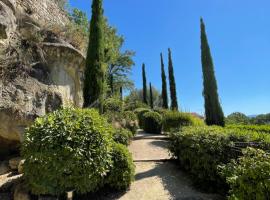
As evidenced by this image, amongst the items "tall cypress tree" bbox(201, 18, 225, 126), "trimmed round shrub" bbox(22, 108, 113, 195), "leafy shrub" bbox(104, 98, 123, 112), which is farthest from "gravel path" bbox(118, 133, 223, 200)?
"tall cypress tree" bbox(201, 18, 225, 126)

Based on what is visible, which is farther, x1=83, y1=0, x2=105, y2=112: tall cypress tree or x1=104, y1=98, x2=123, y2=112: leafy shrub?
x1=104, y1=98, x2=123, y2=112: leafy shrub

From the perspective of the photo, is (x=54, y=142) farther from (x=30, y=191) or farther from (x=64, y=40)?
(x=64, y=40)

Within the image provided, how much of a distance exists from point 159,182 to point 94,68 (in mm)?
5841

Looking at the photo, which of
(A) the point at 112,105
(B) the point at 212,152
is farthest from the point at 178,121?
(B) the point at 212,152

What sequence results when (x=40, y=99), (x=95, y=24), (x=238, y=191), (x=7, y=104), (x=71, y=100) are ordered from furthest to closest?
(x=95, y=24), (x=71, y=100), (x=40, y=99), (x=7, y=104), (x=238, y=191)

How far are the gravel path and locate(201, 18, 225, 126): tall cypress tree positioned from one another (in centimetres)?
629

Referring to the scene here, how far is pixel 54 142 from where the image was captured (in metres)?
4.29

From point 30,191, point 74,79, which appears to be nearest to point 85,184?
point 30,191

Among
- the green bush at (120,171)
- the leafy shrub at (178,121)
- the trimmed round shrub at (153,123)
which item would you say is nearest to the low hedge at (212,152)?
the green bush at (120,171)

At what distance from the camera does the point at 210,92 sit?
44.3ft

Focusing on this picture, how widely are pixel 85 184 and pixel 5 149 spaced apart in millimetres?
4607

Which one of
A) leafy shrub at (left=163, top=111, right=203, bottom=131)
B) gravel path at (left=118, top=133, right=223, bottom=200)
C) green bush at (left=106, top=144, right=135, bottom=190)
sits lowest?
gravel path at (left=118, top=133, right=223, bottom=200)

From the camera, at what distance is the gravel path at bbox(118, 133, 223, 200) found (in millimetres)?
4832

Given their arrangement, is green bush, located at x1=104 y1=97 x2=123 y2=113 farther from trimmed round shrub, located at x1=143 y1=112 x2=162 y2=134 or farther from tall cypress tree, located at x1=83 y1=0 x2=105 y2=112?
trimmed round shrub, located at x1=143 y1=112 x2=162 y2=134
